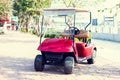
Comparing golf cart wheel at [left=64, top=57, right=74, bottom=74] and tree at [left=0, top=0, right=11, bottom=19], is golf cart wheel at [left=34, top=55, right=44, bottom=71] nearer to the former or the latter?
golf cart wheel at [left=64, top=57, right=74, bottom=74]

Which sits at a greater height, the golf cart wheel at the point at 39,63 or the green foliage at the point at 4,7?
the green foliage at the point at 4,7

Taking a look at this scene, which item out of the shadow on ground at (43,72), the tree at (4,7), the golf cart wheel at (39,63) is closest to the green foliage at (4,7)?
the tree at (4,7)

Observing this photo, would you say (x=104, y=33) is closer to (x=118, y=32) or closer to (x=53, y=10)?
(x=118, y=32)

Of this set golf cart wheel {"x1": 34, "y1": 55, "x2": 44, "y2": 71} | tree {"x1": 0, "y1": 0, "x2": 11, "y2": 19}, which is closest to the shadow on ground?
golf cart wheel {"x1": 34, "y1": 55, "x2": 44, "y2": 71}

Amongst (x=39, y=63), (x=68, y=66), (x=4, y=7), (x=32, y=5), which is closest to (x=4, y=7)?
(x=4, y=7)

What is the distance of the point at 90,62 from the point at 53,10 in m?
2.76

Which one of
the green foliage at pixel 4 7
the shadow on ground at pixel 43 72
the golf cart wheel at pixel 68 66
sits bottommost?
the shadow on ground at pixel 43 72

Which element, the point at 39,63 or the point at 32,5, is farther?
the point at 32,5

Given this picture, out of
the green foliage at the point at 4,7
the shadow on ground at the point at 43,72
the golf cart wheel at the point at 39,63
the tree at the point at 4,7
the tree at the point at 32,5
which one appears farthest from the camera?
the green foliage at the point at 4,7

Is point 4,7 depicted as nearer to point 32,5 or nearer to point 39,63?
point 32,5

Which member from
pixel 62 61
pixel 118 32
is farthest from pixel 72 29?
pixel 118 32

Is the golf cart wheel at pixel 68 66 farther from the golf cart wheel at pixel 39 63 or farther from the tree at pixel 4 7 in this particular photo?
the tree at pixel 4 7

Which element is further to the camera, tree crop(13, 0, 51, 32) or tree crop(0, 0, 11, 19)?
tree crop(0, 0, 11, 19)

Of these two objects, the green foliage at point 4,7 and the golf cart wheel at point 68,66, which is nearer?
the golf cart wheel at point 68,66
